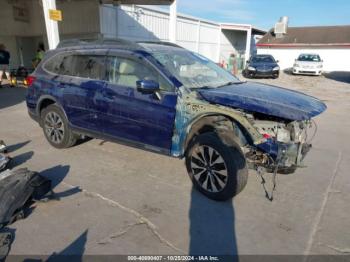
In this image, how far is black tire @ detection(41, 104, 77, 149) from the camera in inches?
208

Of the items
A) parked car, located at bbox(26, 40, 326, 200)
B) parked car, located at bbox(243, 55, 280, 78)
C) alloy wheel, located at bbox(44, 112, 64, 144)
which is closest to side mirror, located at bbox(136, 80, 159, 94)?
parked car, located at bbox(26, 40, 326, 200)

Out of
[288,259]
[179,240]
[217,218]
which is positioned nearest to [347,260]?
[288,259]

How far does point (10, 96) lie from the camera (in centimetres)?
1084

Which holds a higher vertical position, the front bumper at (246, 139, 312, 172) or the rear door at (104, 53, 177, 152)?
the rear door at (104, 53, 177, 152)

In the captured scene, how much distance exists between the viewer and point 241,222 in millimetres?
3342

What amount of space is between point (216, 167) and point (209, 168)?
0.11 metres

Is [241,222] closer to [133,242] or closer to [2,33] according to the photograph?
[133,242]

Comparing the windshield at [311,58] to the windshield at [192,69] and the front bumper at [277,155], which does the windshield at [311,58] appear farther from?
the front bumper at [277,155]

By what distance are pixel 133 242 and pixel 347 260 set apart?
1.99 meters

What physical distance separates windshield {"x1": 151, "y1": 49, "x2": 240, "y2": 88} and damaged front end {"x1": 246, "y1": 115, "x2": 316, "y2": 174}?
40.0 inches

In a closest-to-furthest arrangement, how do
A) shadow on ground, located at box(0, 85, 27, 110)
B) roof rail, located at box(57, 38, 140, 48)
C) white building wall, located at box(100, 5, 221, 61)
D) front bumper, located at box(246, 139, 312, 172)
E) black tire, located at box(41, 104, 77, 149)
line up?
front bumper, located at box(246, 139, 312, 172)
roof rail, located at box(57, 38, 140, 48)
black tire, located at box(41, 104, 77, 149)
shadow on ground, located at box(0, 85, 27, 110)
white building wall, located at box(100, 5, 221, 61)

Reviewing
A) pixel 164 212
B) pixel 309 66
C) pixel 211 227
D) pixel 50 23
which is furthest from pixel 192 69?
pixel 309 66

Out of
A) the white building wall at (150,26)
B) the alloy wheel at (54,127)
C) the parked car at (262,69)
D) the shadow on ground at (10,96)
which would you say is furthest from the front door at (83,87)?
the parked car at (262,69)

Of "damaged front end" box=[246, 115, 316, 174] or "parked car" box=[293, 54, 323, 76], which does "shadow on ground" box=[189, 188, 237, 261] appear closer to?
"damaged front end" box=[246, 115, 316, 174]
